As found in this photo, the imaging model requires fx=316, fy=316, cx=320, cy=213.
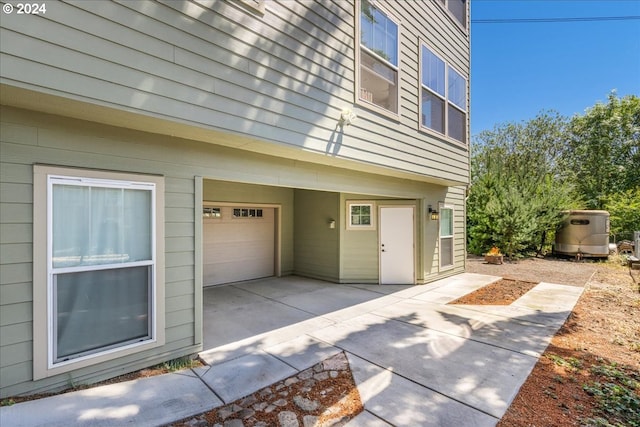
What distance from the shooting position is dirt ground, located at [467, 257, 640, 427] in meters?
2.55

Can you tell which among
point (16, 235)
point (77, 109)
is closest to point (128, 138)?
point (77, 109)

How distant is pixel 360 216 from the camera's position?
766 cm

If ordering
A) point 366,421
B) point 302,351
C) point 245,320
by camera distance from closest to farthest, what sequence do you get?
1. point 366,421
2. point 302,351
3. point 245,320

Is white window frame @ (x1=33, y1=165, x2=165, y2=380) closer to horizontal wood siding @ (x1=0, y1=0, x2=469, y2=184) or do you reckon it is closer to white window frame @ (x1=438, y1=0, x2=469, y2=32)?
horizontal wood siding @ (x1=0, y1=0, x2=469, y2=184)

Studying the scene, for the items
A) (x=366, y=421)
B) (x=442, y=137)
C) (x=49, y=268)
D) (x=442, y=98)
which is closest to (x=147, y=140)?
(x=49, y=268)

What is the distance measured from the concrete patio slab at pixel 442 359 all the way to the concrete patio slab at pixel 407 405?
11 centimetres

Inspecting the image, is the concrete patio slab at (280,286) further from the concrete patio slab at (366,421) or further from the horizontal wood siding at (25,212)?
the concrete patio slab at (366,421)

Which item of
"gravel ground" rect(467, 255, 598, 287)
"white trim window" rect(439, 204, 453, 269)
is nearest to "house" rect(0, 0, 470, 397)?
"white trim window" rect(439, 204, 453, 269)

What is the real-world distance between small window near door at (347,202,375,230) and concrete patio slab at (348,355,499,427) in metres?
4.57

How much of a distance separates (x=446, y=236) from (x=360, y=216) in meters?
2.56

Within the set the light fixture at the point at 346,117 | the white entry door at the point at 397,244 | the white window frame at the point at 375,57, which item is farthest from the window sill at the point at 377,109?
the white entry door at the point at 397,244

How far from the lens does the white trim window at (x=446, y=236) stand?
324 inches

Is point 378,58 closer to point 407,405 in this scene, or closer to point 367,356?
point 367,356

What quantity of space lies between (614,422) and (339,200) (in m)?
5.81
